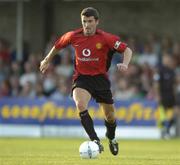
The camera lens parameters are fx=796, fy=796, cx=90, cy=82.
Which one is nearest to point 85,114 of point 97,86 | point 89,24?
point 97,86

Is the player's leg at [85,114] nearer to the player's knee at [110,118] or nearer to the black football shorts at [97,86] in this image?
the black football shorts at [97,86]

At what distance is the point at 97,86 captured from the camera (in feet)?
43.7

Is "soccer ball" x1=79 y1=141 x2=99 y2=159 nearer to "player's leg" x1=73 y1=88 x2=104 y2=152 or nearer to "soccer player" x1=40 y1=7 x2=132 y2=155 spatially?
"player's leg" x1=73 y1=88 x2=104 y2=152

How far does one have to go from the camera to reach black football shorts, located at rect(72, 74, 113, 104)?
1320cm

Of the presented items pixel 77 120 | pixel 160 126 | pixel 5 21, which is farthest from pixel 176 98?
pixel 5 21

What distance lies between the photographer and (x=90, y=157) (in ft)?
40.8

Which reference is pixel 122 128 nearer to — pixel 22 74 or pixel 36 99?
pixel 36 99

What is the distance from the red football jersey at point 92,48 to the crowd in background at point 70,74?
11796 mm

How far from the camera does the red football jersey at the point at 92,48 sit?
13.2m

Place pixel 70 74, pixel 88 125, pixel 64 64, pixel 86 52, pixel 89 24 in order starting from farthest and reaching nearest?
pixel 64 64 → pixel 70 74 → pixel 86 52 → pixel 89 24 → pixel 88 125

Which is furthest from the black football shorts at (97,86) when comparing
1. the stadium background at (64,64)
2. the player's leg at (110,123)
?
the stadium background at (64,64)

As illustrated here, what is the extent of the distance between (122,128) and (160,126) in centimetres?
122

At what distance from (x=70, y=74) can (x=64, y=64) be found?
50 centimetres

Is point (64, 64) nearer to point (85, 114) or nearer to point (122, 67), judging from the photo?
point (85, 114)
